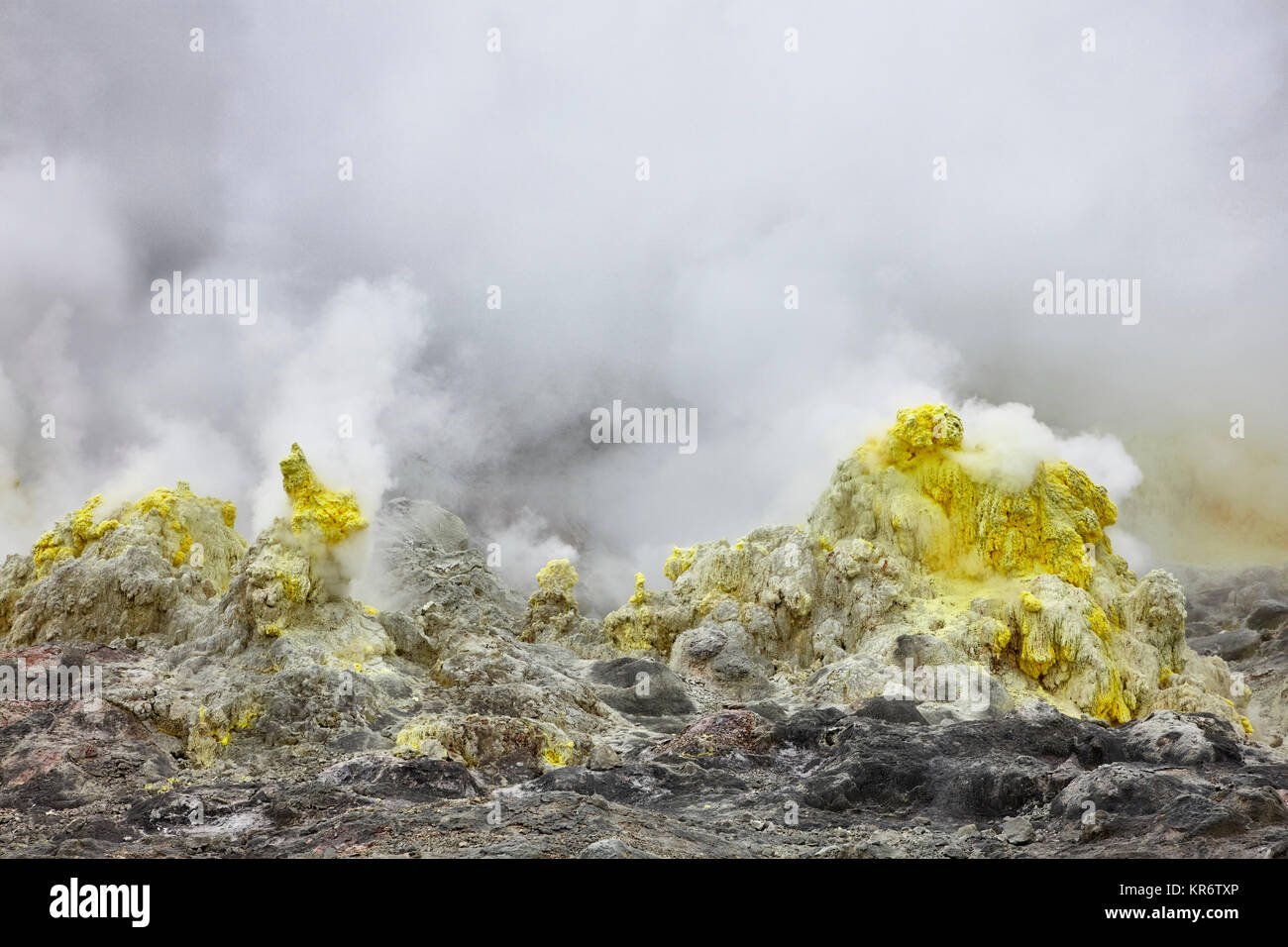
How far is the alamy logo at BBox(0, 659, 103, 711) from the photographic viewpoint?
22172 millimetres

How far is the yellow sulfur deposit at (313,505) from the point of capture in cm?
2777

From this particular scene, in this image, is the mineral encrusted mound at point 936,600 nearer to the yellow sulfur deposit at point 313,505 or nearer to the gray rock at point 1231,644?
the yellow sulfur deposit at point 313,505

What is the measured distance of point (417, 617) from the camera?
118ft

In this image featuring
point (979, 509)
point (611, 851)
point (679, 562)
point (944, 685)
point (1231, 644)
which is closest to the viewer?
point (611, 851)

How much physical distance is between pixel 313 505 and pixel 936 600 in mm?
20956

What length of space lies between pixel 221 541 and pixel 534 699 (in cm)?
1931

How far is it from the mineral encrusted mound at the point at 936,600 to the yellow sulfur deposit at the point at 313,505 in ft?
41.2

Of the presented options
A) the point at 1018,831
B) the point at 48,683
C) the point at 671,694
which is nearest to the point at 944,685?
the point at 671,694

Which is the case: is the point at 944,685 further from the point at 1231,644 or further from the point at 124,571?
the point at 1231,644
